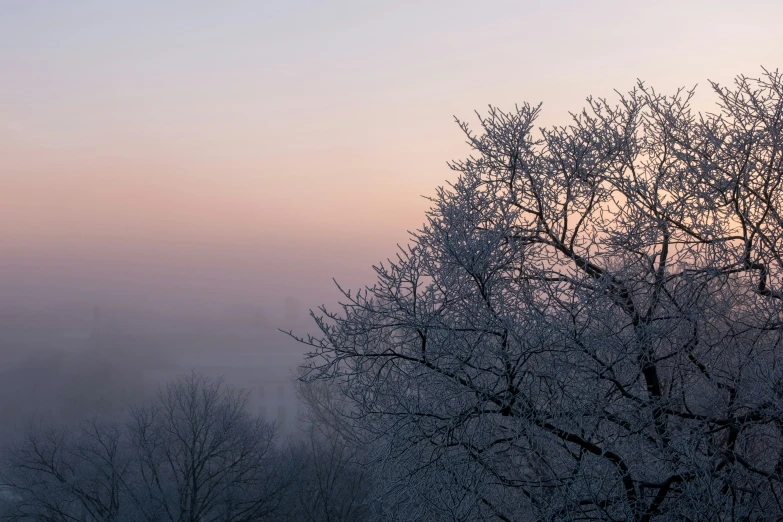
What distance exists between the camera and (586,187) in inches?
305

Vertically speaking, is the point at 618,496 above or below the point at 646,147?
below

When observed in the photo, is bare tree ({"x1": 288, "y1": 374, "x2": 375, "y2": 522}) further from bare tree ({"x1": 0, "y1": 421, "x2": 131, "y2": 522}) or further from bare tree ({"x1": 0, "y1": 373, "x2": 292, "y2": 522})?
bare tree ({"x1": 0, "y1": 421, "x2": 131, "y2": 522})

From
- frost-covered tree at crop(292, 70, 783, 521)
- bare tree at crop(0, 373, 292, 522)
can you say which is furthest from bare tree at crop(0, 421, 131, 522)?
frost-covered tree at crop(292, 70, 783, 521)

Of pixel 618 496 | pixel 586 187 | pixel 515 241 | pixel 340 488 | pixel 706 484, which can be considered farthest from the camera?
pixel 340 488

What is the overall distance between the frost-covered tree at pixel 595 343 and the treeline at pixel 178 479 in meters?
16.4

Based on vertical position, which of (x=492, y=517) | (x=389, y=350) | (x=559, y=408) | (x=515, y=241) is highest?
(x=515, y=241)

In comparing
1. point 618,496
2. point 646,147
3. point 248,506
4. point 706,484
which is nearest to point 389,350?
point 618,496

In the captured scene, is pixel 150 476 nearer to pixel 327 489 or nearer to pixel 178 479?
pixel 178 479

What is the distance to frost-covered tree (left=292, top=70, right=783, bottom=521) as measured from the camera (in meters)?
6.35

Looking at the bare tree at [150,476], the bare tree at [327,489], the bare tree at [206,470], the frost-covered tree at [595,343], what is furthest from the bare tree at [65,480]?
the frost-covered tree at [595,343]

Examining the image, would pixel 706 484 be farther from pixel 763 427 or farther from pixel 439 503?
pixel 439 503

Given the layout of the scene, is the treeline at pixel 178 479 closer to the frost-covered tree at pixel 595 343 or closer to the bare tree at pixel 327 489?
the bare tree at pixel 327 489

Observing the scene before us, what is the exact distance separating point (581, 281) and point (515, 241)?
846 mm

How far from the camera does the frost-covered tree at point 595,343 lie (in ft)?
20.8
